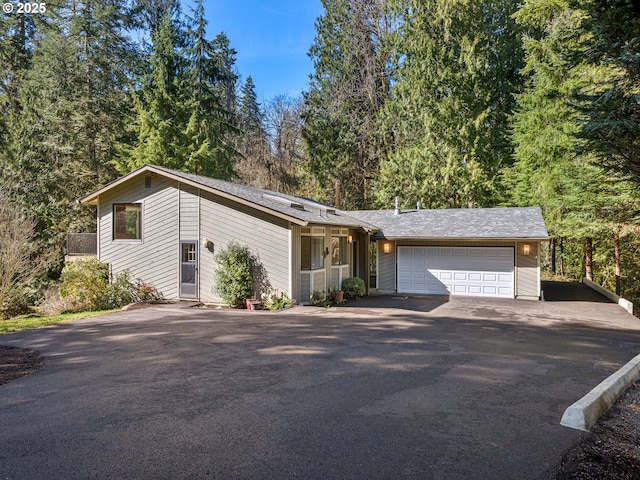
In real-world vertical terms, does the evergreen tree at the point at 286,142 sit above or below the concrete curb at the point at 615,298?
above

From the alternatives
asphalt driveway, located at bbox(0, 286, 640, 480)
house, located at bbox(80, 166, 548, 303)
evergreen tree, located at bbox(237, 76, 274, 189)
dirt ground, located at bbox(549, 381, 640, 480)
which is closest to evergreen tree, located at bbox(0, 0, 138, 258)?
house, located at bbox(80, 166, 548, 303)

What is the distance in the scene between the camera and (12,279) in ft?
42.5

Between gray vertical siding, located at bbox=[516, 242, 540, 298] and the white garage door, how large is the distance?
0.78 ft

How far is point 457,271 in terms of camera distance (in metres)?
15.4

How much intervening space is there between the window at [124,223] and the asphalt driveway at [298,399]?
194 inches

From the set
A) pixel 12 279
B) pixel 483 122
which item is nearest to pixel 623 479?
pixel 12 279

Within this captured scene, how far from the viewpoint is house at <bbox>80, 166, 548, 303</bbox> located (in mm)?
12078

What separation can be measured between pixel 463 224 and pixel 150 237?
36.9ft

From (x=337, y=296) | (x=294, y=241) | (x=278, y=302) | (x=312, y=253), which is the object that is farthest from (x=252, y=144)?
(x=278, y=302)

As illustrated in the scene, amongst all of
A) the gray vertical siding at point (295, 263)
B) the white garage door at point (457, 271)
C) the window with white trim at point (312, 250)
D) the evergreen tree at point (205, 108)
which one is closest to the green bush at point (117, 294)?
the gray vertical siding at point (295, 263)

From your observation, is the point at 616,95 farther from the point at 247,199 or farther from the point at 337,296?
the point at 337,296

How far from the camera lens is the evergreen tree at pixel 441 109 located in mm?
20844

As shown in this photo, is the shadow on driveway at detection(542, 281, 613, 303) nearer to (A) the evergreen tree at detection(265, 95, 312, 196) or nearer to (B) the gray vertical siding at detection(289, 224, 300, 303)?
(B) the gray vertical siding at detection(289, 224, 300, 303)
